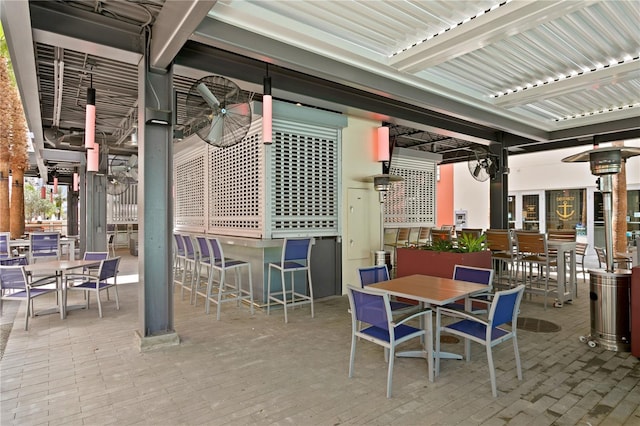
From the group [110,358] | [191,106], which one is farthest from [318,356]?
[191,106]

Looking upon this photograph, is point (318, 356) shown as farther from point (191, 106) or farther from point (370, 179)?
point (370, 179)

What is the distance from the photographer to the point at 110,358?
142 inches

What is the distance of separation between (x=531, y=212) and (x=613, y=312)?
375 inches

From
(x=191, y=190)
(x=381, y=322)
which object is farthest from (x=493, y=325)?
(x=191, y=190)

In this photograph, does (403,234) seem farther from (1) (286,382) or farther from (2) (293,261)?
(1) (286,382)

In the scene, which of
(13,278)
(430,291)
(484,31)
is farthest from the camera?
(13,278)

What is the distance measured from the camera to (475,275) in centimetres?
383

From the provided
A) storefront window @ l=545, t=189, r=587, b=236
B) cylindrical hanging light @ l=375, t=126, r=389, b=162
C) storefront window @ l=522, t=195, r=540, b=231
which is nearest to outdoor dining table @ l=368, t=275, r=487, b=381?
cylindrical hanging light @ l=375, t=126, r=389, b=162

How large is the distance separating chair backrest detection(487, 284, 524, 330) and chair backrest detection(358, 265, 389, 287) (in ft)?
4.08

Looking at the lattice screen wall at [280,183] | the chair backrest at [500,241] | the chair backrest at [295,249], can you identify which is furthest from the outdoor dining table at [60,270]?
the chair backrest at [500,241]

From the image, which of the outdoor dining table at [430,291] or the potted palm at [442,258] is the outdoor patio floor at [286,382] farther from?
the potted palm at [442,258]

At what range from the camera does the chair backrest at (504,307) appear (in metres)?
2.78

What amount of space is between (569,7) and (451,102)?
9.38ft

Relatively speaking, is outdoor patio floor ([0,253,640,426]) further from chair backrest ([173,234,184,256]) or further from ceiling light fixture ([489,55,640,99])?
ceiling light fixture ([489,55,640,99])
